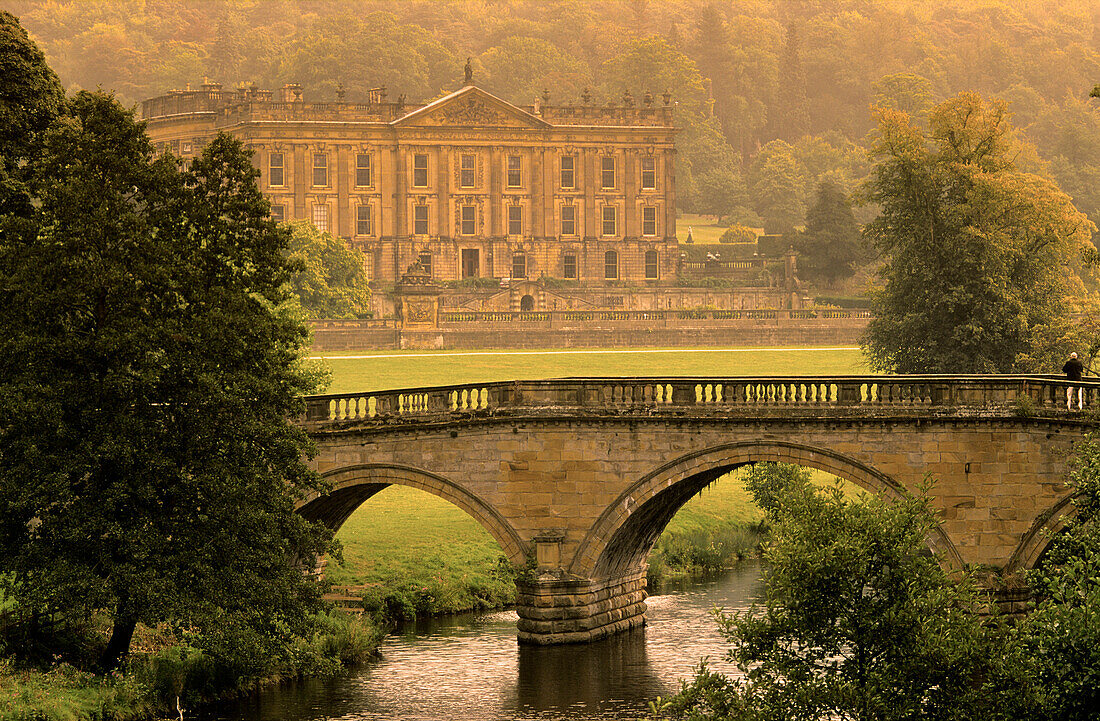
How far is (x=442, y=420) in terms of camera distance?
3847 centimetres

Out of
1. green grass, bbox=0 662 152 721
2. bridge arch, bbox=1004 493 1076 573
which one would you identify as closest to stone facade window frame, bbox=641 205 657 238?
bridge arch, bbox=1004 493 1076 573

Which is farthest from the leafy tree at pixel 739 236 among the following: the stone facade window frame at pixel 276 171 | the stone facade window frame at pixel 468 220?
the stone facade window frame at pixel 276 171

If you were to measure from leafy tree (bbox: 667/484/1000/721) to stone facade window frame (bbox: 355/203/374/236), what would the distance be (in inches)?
3877

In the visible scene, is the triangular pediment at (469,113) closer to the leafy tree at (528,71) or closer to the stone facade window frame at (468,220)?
the stone facade window frame at (468,220)

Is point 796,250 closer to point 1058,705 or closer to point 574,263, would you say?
point 574,263

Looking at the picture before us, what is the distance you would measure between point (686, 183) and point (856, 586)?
147 m

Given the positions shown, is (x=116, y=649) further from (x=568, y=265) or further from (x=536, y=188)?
(x=568, y=265)

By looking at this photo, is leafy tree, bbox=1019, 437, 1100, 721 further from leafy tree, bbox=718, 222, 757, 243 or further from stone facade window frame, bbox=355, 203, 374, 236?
leafy tree, bbox=718, 222, 757, 243

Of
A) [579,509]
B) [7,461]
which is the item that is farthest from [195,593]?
[579,509]

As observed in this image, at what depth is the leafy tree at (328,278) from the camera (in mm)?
89812

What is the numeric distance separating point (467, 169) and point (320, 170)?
1068cm

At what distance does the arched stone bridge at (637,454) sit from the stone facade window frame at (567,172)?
279 ft

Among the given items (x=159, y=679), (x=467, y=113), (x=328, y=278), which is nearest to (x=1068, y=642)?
(x=159, y=679)

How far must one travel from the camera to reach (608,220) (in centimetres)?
12644
